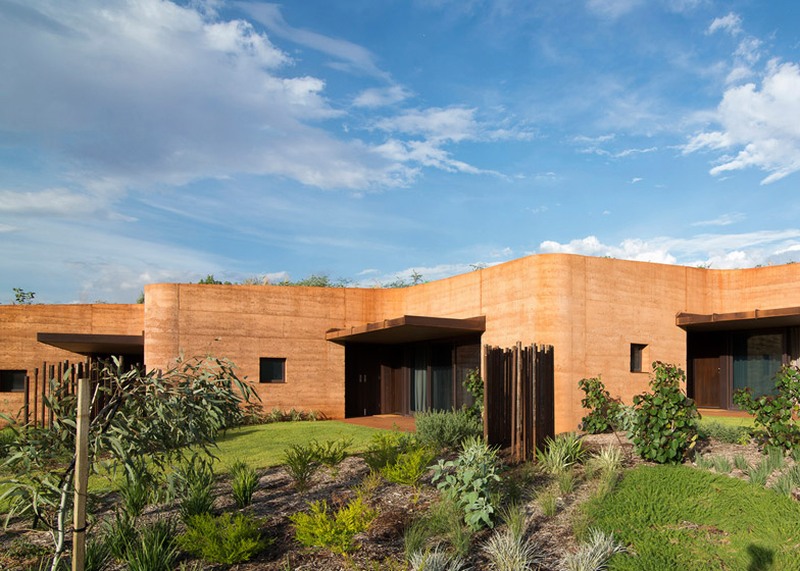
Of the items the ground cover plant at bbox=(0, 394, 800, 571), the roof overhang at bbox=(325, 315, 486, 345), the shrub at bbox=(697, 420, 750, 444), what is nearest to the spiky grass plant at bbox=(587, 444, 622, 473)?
the ground cover plant at bbox=(0, 394, 800, 571)

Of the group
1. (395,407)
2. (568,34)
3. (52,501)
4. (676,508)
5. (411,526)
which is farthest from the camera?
(395,407)

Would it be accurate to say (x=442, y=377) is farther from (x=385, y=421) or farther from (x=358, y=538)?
(x=358, y=538)

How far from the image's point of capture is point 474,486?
6.96m

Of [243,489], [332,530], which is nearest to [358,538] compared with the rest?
[332,530]

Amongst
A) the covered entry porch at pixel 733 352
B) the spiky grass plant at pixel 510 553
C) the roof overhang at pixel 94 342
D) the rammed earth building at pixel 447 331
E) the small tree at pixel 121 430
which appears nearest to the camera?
the small tree at pixel 121 430

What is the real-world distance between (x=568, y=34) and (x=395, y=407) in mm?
13789

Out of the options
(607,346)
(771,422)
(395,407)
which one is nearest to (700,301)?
(607,346)

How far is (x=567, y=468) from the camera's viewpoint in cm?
899

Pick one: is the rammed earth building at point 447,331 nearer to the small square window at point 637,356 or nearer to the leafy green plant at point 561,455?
the small square window at point 637,356

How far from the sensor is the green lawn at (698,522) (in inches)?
248

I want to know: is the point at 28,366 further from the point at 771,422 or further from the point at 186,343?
the point at 771,422

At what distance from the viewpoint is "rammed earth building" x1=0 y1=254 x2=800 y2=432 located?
1469 centimetres

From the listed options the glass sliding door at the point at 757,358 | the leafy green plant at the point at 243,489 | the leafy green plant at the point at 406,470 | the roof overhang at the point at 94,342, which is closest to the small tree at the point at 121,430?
the leafy green plant at the point at 243,489

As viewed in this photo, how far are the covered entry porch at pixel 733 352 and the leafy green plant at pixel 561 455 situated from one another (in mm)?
8421
